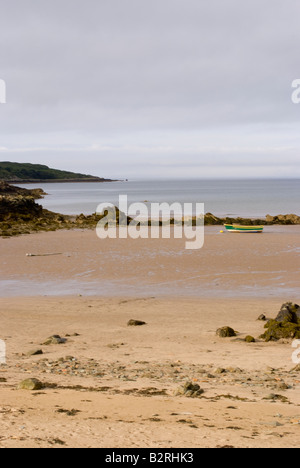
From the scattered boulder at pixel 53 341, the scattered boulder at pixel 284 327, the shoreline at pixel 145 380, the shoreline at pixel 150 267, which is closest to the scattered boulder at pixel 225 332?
the shoreline at pixel 145 380

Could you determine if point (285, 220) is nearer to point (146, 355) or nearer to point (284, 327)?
point (284, 327)

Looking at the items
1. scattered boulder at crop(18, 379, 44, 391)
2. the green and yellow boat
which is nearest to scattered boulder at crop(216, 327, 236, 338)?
scattered boulder at crop(18, 379, 44, 391)

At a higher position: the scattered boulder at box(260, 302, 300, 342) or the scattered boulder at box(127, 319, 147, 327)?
the scattered boulder at box(260, 302, 300, 342)

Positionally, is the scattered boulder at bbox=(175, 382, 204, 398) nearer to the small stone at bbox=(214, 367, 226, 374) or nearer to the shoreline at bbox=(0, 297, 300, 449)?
the shoreline at bbox=(0, 297, 300, 449)

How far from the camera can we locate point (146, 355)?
11375 millimetres

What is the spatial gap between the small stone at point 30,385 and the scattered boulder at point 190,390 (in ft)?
7.31

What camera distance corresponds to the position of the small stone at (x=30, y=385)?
827 cm

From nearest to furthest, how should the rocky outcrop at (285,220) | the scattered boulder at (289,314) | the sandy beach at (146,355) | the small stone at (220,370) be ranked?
1. the sandy beach at (146,355)
2. the small stone at (220,370)
3. the scattered boulder at (289,314)
4. the rocky outcrop at (285,220)

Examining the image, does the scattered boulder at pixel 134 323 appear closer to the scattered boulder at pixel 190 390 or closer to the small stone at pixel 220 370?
the small stone at pixel 220 370

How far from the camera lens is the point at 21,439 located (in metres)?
6.12

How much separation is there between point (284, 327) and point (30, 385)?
7014mm

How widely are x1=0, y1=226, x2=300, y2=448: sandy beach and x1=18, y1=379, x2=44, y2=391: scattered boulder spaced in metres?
0.08

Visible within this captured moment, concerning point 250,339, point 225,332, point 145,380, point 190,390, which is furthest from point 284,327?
point 190,390

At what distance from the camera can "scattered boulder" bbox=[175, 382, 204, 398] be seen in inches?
322
